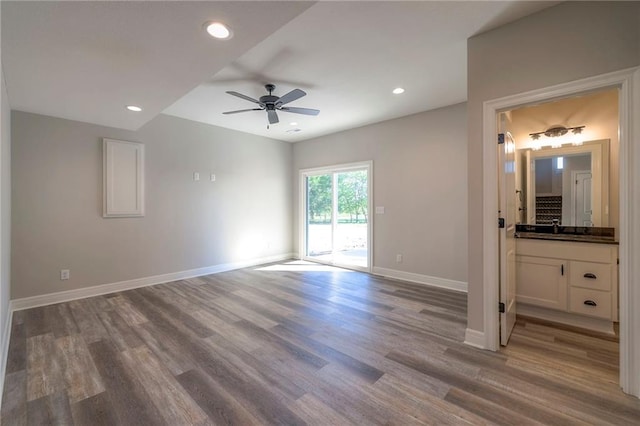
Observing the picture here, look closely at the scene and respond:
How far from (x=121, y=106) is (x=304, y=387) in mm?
3538

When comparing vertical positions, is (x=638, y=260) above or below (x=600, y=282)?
above

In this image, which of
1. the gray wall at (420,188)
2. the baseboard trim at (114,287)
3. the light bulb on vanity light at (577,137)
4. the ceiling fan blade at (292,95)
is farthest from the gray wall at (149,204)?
the light bulb on vanity light at (577,137)

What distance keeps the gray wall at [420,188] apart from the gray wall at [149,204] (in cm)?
218

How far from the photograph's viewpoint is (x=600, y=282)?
2.68 meters

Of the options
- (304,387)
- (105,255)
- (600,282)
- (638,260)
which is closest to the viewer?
(638,260)

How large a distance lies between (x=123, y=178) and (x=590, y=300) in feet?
19.5

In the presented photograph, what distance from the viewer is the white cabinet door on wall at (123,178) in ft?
13.0

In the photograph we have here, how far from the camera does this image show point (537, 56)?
2.10 metres

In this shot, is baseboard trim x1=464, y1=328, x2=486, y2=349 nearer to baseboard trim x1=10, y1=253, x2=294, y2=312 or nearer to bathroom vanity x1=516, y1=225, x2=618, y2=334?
bathroom vanity x1=516, y1=225, x2=618, y2=334

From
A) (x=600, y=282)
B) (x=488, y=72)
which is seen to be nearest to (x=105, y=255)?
(x=488, y=72)

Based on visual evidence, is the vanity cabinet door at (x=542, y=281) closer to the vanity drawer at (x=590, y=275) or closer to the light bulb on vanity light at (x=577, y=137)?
the vanity drawer at (x=590, y=275)

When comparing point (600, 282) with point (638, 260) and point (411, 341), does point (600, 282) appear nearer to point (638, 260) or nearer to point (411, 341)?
point (638, 260)

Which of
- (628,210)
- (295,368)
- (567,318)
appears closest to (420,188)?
(567,318)

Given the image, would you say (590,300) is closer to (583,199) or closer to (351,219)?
(583,199)
